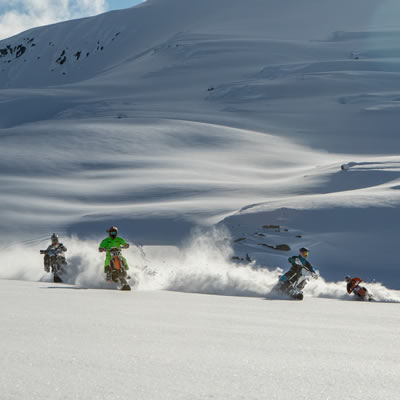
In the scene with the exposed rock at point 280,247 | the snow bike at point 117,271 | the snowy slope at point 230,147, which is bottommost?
the snow bike at point 117,271

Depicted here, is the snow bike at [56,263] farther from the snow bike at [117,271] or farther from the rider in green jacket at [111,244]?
the snow bike at [117,271]

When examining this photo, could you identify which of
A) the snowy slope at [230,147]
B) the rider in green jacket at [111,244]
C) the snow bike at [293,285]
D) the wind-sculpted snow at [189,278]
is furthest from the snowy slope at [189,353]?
the snowy slope at [230,147]

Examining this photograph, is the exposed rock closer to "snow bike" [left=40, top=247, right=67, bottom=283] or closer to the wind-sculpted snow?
the wind-sculpted snow

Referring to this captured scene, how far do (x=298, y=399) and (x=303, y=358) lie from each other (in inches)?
57.7

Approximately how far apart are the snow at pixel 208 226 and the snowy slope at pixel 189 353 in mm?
26

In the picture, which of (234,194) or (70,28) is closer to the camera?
(234,194)

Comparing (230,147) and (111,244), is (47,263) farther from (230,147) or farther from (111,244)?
(230,147)

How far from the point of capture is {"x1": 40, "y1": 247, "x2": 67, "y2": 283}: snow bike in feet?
50.6

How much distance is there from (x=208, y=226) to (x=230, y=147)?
2388 centimetres

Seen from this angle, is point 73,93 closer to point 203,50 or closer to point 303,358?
→ point 203,50

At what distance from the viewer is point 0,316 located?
736 cm

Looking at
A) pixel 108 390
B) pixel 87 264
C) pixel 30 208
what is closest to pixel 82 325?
pixel 108 390

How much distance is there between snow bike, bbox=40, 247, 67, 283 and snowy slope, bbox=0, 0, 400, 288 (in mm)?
6179

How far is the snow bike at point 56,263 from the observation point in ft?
50.6
